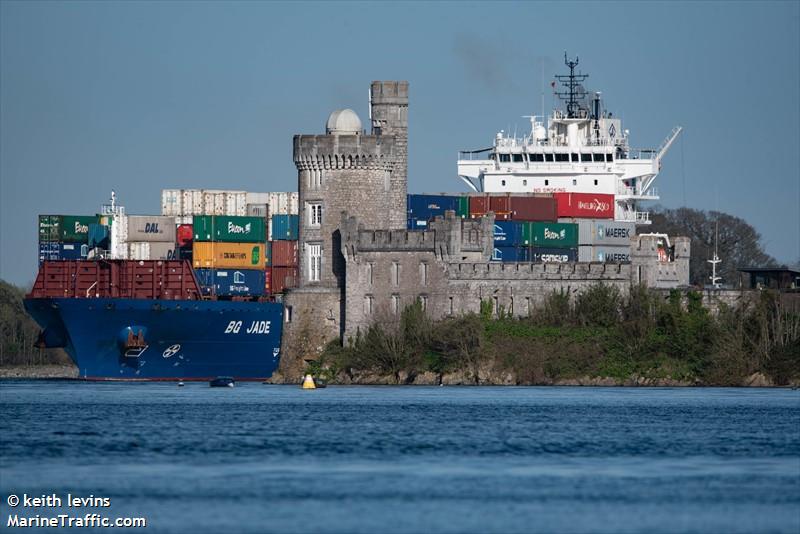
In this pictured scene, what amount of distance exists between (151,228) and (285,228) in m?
7.13

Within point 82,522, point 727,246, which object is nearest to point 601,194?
point 727,246

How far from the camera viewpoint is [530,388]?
91.0 meters

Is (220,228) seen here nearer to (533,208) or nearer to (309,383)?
(309,383)

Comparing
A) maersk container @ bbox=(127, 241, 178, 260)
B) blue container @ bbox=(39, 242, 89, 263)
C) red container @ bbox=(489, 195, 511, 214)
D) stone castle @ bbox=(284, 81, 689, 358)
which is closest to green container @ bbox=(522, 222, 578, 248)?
red container @ bbox=(489, 195, 511, 214)

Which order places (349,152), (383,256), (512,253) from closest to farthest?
1. (383,256)
2. (349,152)
3. (512,253)

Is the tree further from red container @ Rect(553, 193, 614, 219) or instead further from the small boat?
the small boat

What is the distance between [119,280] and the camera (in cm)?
9806

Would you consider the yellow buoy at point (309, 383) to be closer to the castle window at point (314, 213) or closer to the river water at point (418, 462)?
the castle window at point (314, 213)

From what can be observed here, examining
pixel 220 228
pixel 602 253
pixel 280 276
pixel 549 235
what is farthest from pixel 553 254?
pixel 220 228

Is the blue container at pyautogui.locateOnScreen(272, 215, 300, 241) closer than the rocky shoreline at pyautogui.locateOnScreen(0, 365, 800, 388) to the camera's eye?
No

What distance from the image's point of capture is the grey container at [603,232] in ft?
360

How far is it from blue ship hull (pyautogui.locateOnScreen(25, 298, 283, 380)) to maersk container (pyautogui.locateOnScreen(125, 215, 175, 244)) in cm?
674

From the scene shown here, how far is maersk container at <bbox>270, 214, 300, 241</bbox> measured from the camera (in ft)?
341

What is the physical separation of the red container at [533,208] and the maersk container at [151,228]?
62.2 feet
